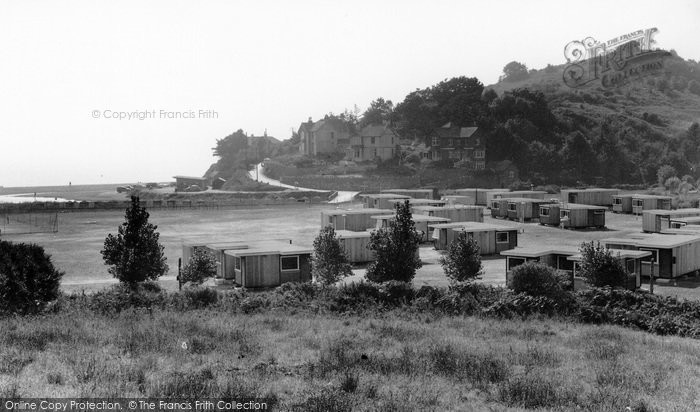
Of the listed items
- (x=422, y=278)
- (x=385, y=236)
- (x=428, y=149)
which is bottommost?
(x=422, y=278)

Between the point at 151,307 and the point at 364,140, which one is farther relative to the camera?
the point at 364,140

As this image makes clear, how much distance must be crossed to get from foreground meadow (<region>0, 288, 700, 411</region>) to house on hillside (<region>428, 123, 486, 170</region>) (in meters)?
104

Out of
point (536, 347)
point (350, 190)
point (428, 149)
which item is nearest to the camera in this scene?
point (536, 347)

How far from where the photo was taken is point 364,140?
455 ft

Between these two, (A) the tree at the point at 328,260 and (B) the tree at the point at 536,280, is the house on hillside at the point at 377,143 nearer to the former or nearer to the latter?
(A) the tree at the point at 328,260

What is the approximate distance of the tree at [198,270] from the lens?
124ft

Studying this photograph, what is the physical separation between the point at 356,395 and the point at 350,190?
109 metres

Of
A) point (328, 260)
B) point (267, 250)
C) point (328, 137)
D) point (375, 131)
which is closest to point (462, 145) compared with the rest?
point (375, 131)

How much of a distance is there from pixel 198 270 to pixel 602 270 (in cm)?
2261

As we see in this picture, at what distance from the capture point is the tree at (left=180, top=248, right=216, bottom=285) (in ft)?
124

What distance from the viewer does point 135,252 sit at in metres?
35.3

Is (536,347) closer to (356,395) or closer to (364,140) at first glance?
(356,395)

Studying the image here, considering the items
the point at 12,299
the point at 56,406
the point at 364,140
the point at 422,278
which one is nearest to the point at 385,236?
the point at 422,278

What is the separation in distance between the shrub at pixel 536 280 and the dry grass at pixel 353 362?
3782mm
